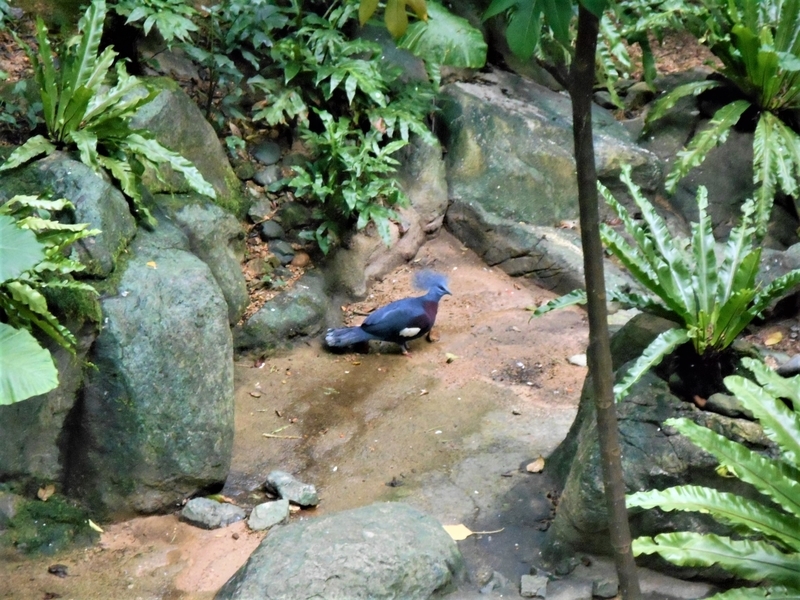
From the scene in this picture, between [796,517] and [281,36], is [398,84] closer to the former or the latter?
[281,36]

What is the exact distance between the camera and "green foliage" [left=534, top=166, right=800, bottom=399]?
3191mm

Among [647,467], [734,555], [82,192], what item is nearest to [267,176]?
[82,192]

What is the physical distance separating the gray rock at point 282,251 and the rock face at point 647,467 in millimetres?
3044

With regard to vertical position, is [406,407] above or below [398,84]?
below

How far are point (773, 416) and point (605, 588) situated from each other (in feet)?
3.07

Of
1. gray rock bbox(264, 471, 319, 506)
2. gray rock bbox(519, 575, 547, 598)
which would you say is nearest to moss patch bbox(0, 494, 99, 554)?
gray rock bbox(264, 471, 319, 506)

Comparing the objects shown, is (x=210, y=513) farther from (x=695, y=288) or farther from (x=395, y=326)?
(x=695, y=288)

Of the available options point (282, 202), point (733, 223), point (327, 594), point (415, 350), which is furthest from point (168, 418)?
point (733, 223)

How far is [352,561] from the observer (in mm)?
2932

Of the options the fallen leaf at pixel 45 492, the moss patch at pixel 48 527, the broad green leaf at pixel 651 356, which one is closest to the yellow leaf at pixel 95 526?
the moss patch at pixel 48 527

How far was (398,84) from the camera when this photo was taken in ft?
21.3

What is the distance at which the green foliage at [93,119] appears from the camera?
3.97 m

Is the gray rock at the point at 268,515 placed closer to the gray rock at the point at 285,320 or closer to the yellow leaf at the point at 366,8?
the gray rock at the point at 285,320

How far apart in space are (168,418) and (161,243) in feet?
3.36
